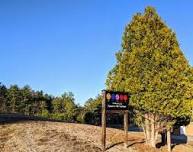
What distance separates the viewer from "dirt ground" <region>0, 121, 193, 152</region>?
22766 millimetres

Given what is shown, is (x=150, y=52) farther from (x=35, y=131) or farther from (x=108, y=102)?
(x=35, y=131)

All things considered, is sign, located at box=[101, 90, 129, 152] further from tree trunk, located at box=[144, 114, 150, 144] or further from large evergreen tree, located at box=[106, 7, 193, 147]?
tree trunk, located at box=[144, 114, 150, 144]

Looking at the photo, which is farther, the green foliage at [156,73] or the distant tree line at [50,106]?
the distant tree line at [50,106]

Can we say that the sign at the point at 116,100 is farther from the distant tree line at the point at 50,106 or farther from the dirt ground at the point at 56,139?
the distant tree line at the point at 50,106

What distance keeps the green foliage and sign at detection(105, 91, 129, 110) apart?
2.65m

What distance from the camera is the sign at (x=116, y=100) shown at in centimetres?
2515

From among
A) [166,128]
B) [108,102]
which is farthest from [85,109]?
[108,102]

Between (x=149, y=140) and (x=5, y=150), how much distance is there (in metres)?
12.2

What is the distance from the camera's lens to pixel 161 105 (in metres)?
28.8

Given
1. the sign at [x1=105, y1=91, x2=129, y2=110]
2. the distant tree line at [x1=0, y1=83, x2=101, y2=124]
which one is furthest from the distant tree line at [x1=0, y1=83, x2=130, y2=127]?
the sign at [x1=105, y1=91, x2=129, y2=110]

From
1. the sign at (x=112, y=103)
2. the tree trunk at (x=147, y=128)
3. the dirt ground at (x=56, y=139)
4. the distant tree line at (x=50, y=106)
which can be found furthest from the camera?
the distant tree line at (x=50, y=106)

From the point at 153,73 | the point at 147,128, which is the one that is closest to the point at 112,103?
the point at 153,73

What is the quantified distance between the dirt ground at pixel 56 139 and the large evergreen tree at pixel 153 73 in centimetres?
286

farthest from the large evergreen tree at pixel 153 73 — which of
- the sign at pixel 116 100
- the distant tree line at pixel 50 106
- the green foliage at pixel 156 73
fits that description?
the distant tree line at pixel 50 106
